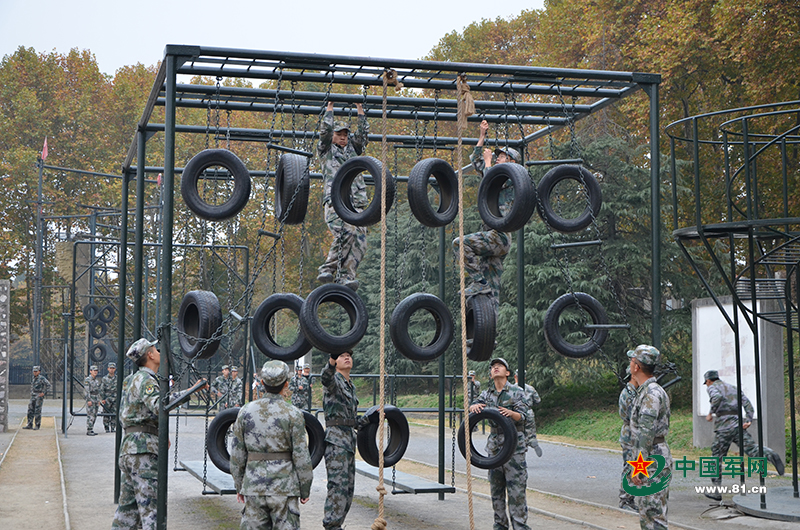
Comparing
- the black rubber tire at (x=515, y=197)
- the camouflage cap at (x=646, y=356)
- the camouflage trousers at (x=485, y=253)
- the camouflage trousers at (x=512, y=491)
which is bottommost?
the camouflage trousers at (x=512, y=491)

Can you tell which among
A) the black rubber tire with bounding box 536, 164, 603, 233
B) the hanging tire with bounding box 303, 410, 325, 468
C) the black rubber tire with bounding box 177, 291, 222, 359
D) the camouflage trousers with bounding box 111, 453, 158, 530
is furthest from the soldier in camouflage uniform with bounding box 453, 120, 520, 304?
the camouflage trousers with bounding box 111, 453, 158, 530

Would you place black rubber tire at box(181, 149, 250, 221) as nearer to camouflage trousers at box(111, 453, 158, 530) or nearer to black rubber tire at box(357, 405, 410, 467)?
camouflage trousers at box(111, 453, 158, 530)

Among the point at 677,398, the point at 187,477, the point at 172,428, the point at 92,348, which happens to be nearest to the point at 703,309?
the point at 677,398

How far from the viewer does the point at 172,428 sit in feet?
71.2

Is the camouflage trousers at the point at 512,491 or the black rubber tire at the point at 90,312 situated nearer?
the camouflage trousers at the point at 512,491

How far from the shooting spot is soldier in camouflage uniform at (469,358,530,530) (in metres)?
8.01

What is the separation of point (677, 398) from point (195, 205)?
18.5m

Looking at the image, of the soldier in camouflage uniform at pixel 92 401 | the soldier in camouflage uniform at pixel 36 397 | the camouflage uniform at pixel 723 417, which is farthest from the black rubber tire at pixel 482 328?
the soldier in camouflage uniform at pixel 36 397

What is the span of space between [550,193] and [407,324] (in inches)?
83.5

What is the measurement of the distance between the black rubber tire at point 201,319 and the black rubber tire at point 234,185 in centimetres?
78

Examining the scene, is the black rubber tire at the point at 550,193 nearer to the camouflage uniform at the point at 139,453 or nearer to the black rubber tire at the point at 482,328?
the black rubber tire at the point at 482,328

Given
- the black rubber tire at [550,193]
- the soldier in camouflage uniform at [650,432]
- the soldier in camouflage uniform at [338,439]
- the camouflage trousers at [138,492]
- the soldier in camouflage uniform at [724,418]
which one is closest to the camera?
the soldier in camouflage uniform at [650,432]

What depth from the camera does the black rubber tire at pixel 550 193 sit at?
27.6 ft

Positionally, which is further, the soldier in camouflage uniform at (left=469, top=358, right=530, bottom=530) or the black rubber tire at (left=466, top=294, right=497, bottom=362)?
the black rubber tire at (left=466, top=294, right=497, bottom=362)
